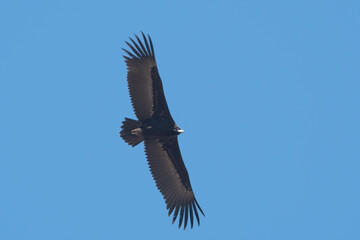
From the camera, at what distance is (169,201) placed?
63.4 feet

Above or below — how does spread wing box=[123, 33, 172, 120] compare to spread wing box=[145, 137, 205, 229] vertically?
above

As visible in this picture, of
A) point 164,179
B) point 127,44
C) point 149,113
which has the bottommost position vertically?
point 164,179

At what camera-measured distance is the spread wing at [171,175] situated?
19234 millimetres

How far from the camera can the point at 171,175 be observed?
1953cm

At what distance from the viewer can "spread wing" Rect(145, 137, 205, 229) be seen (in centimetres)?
1923

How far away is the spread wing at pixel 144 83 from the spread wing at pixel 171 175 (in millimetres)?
1035

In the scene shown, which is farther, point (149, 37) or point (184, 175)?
point (184, 175)

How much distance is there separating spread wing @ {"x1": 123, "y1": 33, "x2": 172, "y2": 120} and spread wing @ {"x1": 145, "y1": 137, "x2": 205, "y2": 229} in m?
1.04

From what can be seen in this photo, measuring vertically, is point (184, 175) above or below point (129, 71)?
below

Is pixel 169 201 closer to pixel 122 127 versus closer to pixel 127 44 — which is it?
pixel 122 127

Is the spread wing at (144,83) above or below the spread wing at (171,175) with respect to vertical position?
above

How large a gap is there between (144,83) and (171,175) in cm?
296

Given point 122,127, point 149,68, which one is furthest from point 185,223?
point 149,68

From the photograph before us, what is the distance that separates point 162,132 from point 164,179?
1600 millimetres
